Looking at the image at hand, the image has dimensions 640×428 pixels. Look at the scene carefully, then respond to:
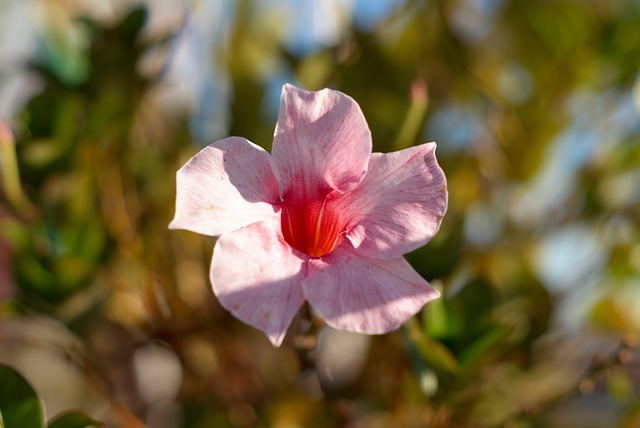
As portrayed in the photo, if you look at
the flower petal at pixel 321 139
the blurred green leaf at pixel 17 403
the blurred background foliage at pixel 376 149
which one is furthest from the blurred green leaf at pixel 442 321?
the blurred green leaf at pixel 17 403

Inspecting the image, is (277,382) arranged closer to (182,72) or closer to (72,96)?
(72,96)

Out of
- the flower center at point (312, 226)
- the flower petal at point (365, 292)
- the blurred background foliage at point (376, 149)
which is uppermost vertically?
the flower petal at point (365, 292)

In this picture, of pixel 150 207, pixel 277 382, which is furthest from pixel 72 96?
pixel 277 382

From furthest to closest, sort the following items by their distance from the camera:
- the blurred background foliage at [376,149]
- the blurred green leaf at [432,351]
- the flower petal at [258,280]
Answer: the blurred background foliage at [376,149] < the blurred green leaf at [432,351] < the flower petal at [258,280]

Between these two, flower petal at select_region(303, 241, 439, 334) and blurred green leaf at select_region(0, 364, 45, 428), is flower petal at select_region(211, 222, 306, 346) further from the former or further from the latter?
blurred green leaf at select_region(0, 364, 45, 428)

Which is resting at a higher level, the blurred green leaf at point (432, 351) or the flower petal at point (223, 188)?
the flower petal at point (223, 188)

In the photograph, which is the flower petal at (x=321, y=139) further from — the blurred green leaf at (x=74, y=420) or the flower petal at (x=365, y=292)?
the blurred green leaf at (x=74, y=420)

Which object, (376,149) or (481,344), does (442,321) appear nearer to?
(481,344)
